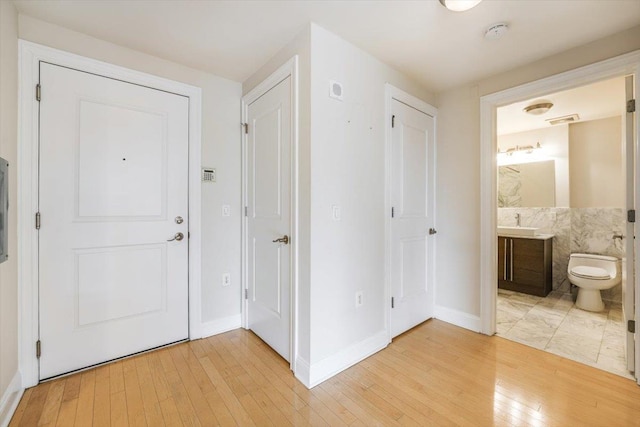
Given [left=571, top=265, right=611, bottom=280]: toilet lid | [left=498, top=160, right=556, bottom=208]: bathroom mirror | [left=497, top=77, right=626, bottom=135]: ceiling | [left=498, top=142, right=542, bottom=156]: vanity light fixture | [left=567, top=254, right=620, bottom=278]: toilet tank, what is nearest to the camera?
[left=497, top=77, right=626, bottom=135]: ceiling

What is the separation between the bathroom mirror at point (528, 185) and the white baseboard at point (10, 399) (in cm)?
567

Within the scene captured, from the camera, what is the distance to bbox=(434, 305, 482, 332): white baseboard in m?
2.56

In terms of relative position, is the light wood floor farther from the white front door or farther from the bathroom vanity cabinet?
the bathroom vanity cabinet

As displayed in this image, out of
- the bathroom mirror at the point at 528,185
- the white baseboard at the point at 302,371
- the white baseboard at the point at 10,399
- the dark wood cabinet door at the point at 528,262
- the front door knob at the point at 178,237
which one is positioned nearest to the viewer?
the white baseboard at the point at 10,399

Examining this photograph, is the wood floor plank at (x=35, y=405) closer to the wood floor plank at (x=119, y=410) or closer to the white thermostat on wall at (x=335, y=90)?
the wood floor plank at (x=119, y=410)

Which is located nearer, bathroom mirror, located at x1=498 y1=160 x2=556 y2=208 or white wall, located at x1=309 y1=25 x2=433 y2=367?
white wall, located at x1=309 y1=25 x2=433 y2=367

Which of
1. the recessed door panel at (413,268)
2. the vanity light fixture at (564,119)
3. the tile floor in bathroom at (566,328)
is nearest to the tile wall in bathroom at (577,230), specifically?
the tile floor in bathroom at (566,328)

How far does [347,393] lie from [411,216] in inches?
62.8

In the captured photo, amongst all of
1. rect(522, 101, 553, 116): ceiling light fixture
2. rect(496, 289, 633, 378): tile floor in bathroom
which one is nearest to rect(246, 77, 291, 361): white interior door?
rect(496, 289, 633, 378): tile floor in bathroom

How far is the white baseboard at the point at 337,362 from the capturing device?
1.76m

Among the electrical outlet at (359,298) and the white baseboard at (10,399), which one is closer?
the white baseboard at (10,399)

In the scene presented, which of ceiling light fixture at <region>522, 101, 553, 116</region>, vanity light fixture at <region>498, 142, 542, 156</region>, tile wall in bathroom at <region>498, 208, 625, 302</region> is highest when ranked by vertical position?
ceiling light fixture at <region>522, 101, 553, 116</region>

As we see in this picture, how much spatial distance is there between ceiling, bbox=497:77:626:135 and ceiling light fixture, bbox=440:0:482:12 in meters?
1.65

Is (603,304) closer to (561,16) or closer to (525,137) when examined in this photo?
(525,137)
